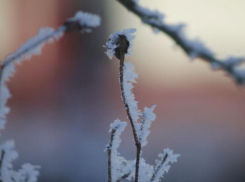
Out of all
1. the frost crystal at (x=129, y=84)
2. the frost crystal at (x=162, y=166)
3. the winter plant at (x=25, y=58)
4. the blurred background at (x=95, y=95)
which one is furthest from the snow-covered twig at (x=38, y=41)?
the blurred background at (x=95, y=95)

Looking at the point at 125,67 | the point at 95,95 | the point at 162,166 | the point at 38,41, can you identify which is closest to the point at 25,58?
the point at 38,41

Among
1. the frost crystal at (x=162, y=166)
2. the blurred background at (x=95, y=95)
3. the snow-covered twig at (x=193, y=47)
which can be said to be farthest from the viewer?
the blurred background at (x=95, y=95)

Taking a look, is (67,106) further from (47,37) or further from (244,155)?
(47,37)

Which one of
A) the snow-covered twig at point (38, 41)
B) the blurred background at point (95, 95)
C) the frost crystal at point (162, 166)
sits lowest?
the snow-covered twig at point (38, 41)

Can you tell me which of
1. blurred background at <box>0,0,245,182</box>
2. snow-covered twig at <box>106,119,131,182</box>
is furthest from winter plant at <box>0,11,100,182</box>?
blurred background at <box>0,0,245,182</box>

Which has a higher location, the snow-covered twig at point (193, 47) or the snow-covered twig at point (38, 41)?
the snow-covered twig at point (38, 41)

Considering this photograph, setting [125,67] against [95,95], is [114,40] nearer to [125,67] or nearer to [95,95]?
[125,67]

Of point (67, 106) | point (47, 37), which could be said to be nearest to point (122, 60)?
point (47, 37)

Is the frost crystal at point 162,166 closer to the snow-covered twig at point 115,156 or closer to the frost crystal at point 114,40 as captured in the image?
the snow-covered twig at point 115,156
